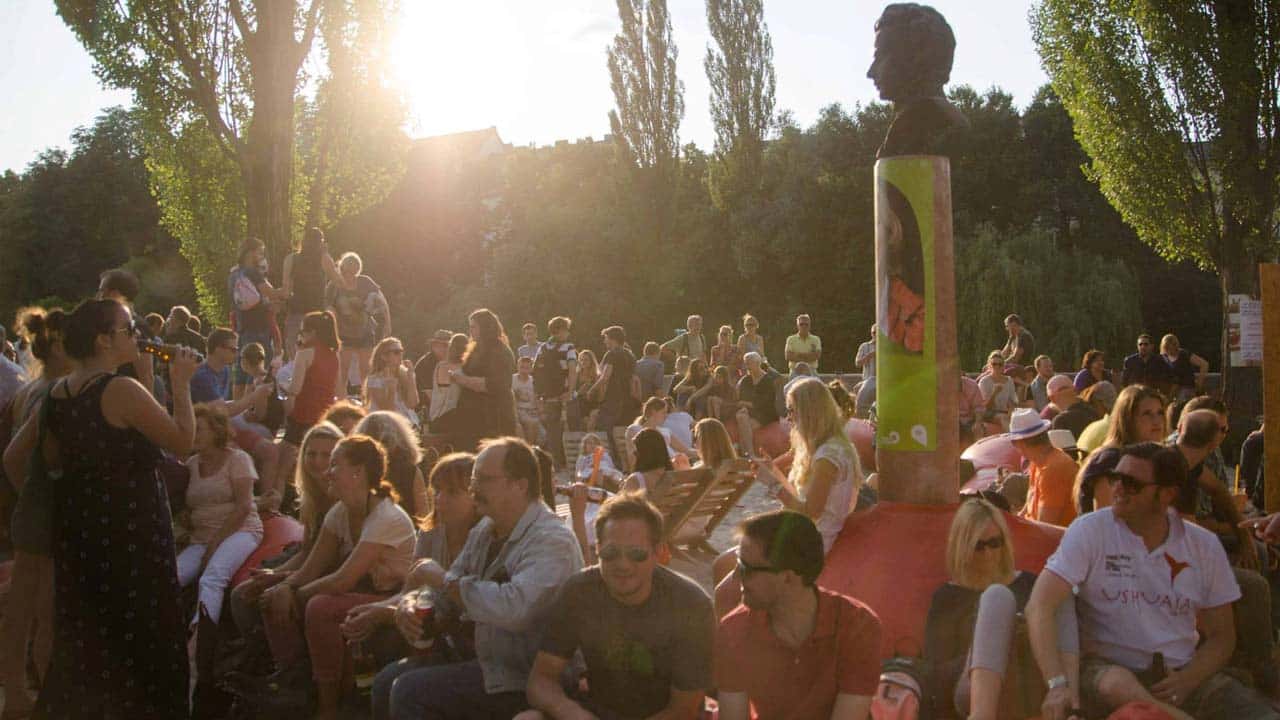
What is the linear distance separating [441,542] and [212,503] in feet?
6.82

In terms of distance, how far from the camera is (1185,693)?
15.4 feet

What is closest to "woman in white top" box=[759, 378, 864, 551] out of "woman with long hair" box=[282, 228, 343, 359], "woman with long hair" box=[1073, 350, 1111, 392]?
"woman with long hair" box=[282, 228, 343, 359]

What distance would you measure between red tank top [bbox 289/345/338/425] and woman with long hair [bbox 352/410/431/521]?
308cm

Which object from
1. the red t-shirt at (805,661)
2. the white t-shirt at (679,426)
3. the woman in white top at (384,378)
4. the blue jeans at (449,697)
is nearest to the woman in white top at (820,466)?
the blue jeans at (449,697)

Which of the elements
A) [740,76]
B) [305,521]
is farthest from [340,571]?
[740,76]

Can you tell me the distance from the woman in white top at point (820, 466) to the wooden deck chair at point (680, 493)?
230 cm

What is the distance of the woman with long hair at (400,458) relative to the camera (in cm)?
652

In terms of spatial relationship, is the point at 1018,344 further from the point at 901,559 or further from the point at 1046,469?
the point at 901,559

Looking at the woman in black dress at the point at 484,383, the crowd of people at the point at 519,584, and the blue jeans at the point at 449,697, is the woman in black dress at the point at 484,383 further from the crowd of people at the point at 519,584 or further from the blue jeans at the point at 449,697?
the blue jeans at the point at 449,697

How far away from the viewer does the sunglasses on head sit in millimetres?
4285

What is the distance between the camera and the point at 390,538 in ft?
19.5

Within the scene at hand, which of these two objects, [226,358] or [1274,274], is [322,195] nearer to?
[226,358]

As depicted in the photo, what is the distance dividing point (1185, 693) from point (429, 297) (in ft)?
140

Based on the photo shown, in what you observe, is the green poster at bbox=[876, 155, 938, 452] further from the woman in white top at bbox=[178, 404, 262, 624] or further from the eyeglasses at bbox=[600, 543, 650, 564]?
the woman in white top at bbox=[178, 404, 262, 624]
